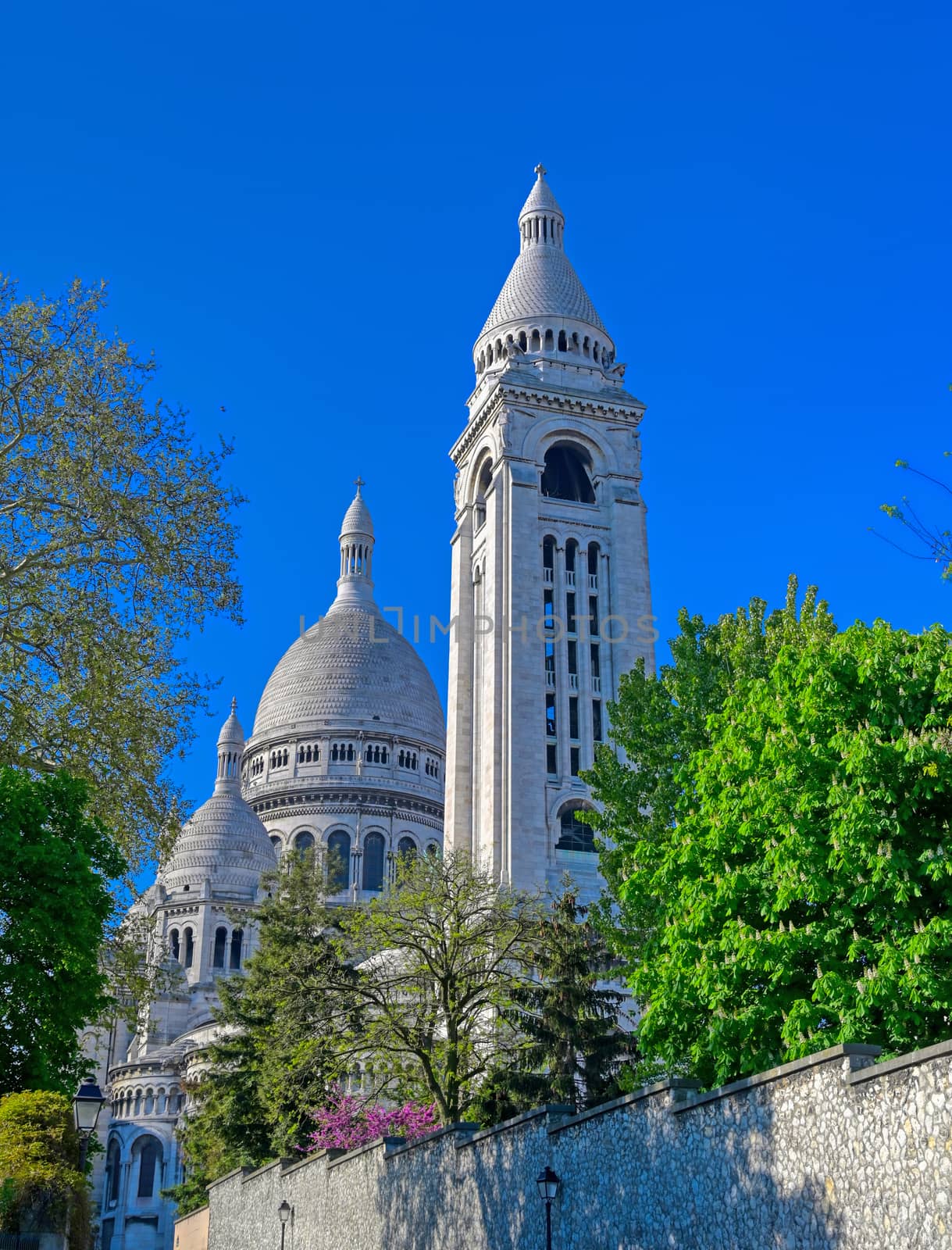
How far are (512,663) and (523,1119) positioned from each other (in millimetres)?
42028

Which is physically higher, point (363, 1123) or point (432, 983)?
point (432, 983)

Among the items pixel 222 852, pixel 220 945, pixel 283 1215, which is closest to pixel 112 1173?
pixel 220 945

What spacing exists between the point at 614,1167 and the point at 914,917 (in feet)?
17.5

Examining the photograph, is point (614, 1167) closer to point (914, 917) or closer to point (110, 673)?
point (914, 917)

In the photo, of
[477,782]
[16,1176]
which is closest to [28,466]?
[16,1176]

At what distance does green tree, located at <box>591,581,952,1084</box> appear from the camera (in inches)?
747

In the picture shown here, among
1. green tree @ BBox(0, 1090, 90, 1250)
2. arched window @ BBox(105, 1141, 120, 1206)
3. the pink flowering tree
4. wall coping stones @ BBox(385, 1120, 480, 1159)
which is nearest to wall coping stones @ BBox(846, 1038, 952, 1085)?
wall coping stones @ BBox(385, 1120, 480, 1159)

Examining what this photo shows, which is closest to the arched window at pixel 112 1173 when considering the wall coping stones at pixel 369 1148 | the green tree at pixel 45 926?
the wall coping stones at pixel 369 1148

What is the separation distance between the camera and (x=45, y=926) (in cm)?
2314

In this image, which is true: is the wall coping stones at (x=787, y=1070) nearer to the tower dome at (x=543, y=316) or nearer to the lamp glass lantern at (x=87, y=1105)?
the lamp glass lantern at (x=87, y=1105)

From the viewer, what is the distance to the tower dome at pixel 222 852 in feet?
294

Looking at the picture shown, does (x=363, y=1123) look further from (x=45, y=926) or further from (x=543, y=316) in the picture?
(x=543, y=316)

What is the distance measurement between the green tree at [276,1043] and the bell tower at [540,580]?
14691 millimetres

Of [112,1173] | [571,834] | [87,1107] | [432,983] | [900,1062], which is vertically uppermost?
[571,834]
